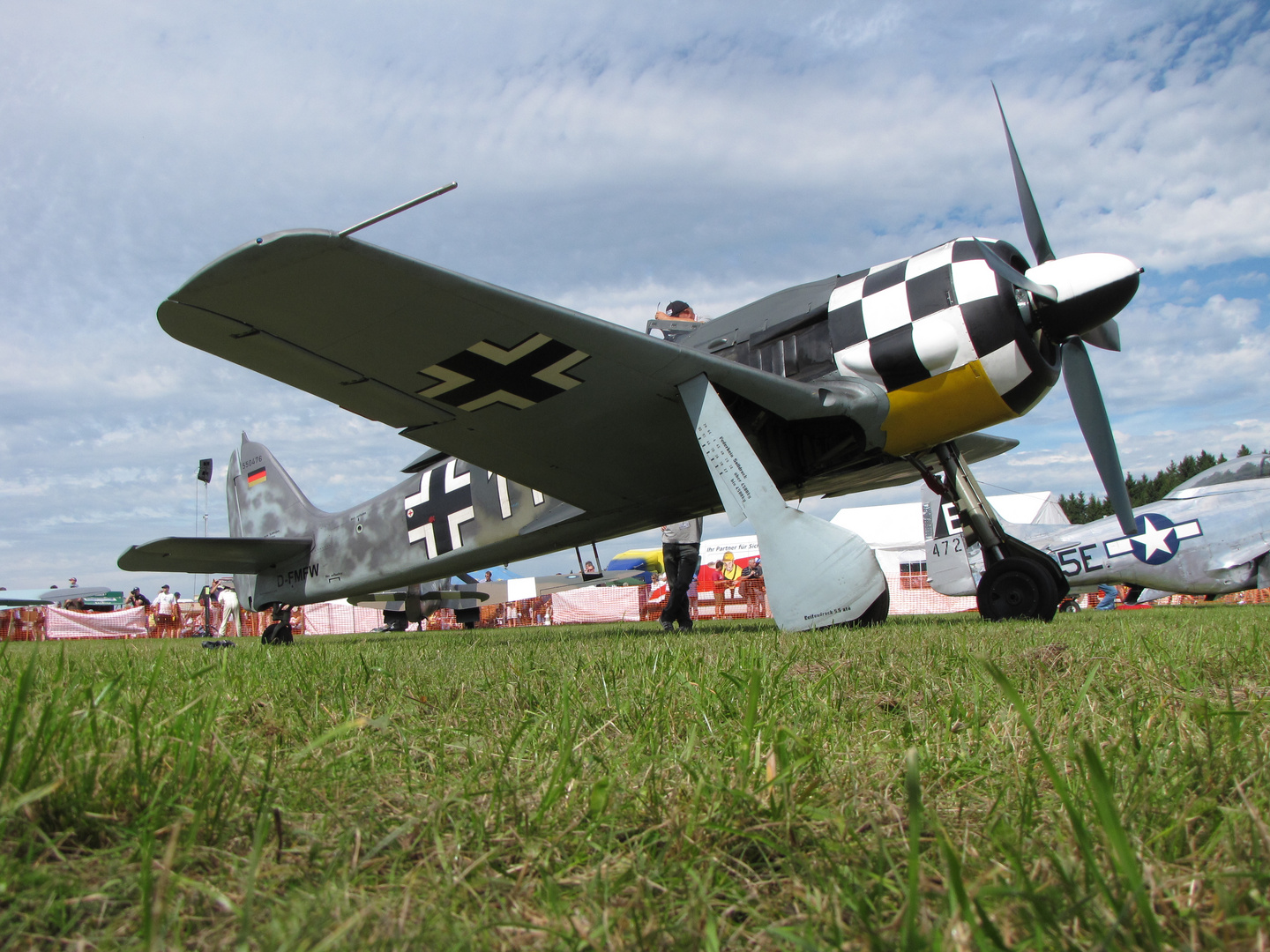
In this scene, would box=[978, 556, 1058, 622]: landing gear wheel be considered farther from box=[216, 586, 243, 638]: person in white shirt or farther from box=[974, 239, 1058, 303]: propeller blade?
box=[216, 586, 243, 638]: person in white shirt

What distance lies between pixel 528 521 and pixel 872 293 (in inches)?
137

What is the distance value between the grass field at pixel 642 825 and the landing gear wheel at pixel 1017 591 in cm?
411

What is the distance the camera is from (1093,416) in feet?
18.7

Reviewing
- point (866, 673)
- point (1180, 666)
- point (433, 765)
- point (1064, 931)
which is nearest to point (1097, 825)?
point (1064, 931)

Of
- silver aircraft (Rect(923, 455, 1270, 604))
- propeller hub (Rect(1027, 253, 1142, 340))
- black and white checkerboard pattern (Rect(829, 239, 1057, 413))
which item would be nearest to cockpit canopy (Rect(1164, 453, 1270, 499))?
silver aircraft (Rect(923, 455, 1270, 604))

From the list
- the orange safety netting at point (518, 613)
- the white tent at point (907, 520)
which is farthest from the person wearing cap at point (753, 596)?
the white tent at point (907, 520)

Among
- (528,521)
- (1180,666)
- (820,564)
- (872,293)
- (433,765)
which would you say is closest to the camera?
(433,765)

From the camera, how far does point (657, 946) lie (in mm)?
680

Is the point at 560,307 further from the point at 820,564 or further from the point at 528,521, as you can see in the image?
the point at 528,521

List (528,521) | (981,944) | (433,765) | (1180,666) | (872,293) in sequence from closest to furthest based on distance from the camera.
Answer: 1. (981,944)
2. (433,765)
3. (1180,666)
4. (872,293)
5. (528,521)

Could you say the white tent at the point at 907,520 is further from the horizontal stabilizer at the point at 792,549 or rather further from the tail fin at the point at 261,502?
the horizontal stabilizer at the point at 792,549

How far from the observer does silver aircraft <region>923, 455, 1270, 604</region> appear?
40.0 ft

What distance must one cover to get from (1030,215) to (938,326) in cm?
162

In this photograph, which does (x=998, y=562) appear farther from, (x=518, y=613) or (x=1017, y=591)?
(x=518, y=613)
